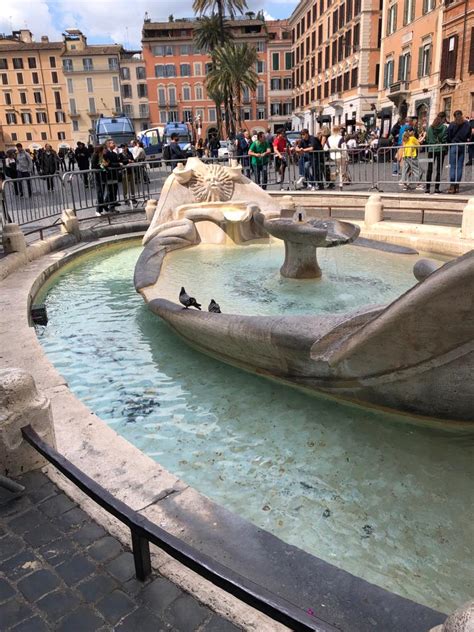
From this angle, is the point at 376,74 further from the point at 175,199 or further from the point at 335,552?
the point at 335,552

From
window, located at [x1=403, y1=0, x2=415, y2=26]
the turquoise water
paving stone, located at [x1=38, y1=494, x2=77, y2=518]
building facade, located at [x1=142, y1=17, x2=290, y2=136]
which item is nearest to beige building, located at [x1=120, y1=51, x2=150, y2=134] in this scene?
building facade, located at [x1=142, y1=17, x2=290, y2=136]

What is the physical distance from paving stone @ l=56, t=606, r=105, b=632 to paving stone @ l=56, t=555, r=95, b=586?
162 millimetres

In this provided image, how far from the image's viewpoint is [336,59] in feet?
172

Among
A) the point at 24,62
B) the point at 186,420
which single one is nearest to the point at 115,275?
the point at 186,420

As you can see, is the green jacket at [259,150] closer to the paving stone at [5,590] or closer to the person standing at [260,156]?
the person standing at [260,156]

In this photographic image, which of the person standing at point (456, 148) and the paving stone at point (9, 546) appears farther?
the person standing at point (456, 148)

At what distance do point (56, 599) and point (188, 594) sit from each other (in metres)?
0.53

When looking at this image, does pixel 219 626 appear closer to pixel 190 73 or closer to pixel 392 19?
pixel 392 19

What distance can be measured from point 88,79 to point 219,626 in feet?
294

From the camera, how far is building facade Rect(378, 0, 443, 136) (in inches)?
1351

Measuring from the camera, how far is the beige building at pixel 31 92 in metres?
78.7

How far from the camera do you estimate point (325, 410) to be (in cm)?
400

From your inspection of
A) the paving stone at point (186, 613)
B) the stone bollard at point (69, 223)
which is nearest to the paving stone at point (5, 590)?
the paving stone at point (186, 613)

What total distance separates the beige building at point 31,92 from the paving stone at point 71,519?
85.9 metres
